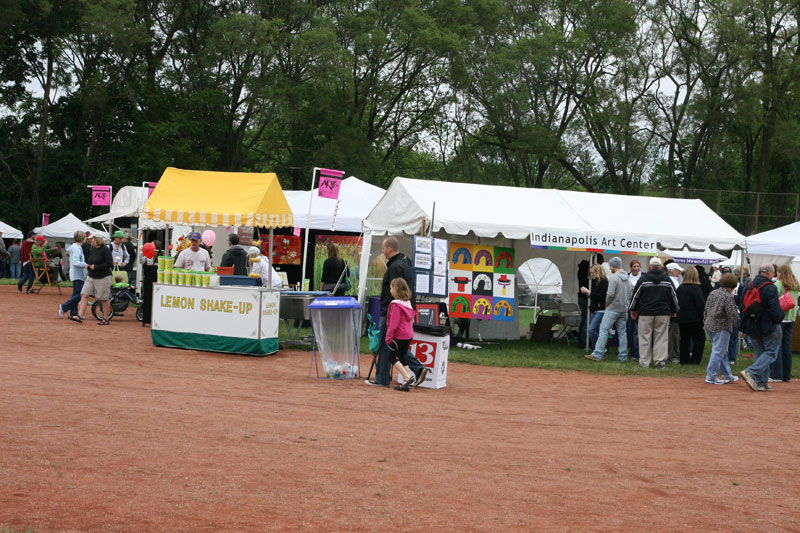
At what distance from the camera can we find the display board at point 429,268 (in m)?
14.1

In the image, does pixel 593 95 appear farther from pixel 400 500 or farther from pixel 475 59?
pixel 400 500

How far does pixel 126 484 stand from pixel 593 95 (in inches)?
1579

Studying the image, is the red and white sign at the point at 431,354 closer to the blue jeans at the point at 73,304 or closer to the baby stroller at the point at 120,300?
the baby stroller at the point at 120,300

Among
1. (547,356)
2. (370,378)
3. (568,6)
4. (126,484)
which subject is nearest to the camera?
(126,484)

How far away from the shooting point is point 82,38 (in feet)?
139

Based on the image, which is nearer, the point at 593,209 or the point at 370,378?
the point at 370,378

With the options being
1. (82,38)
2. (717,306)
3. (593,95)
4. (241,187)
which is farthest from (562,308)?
(82,38)

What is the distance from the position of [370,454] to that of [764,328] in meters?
7.72

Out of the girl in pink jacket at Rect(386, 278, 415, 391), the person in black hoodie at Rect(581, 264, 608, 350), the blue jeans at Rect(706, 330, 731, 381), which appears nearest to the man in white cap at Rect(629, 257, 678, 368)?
the person in black hoodie at Rect(581, 264, 608, 350)

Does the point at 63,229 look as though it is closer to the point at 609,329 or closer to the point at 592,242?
the point at 592,242

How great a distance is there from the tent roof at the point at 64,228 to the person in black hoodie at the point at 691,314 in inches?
1112

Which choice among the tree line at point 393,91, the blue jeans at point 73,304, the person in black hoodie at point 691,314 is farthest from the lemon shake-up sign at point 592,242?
the tree line at point 393,91

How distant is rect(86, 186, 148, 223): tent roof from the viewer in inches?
1050

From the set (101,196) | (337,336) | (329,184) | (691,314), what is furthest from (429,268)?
(101,196)
